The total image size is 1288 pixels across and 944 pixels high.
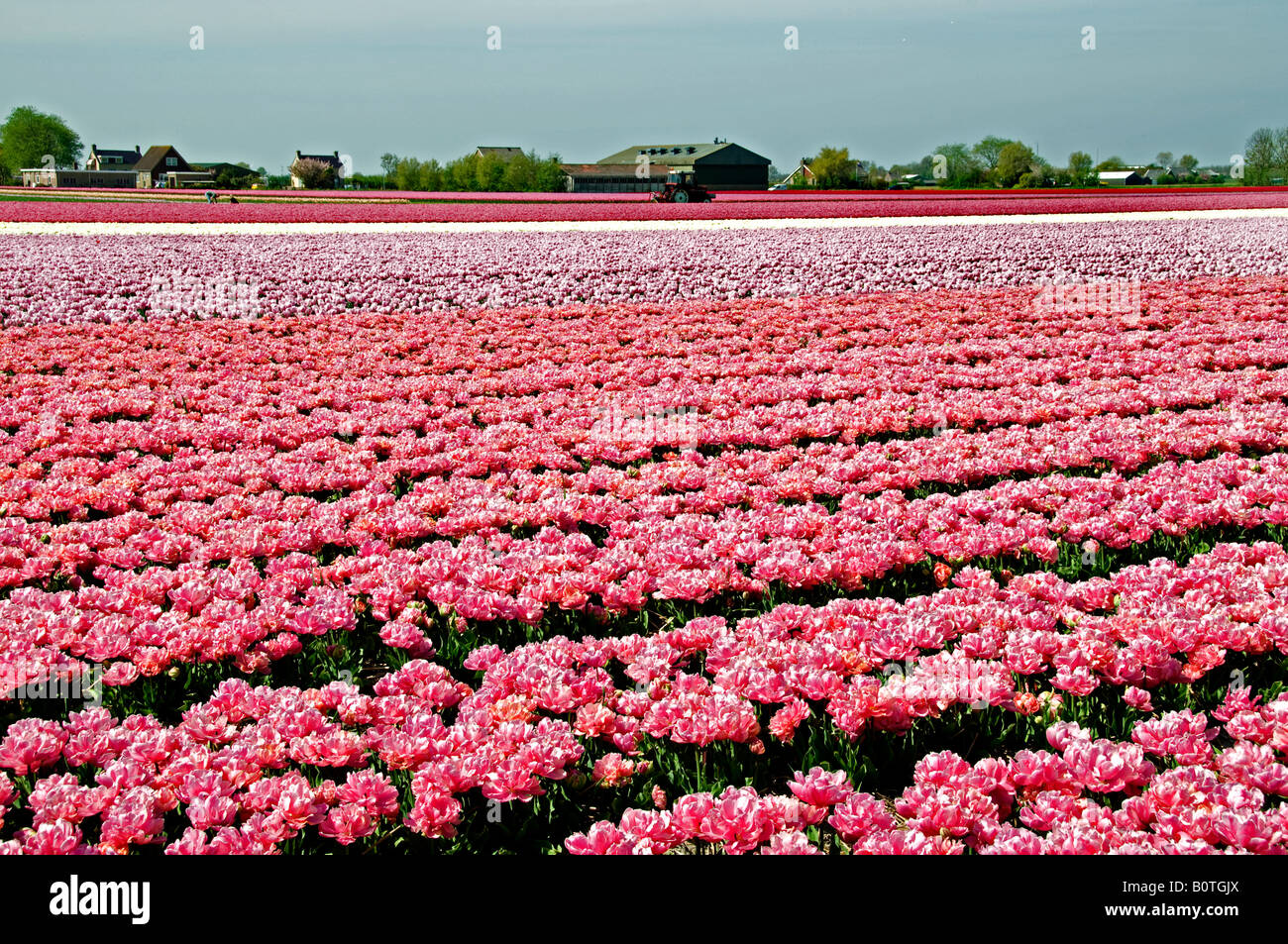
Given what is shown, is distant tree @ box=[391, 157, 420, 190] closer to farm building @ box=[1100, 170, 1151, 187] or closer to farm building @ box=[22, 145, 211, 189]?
farm building @ box=[22, 145, 211, 189]

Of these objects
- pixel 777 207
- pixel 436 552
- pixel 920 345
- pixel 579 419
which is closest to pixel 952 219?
pixel 777 207

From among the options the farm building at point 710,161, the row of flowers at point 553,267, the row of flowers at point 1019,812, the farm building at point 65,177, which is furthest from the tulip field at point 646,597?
the farm building at point 65,177

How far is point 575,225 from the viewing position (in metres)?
37.4

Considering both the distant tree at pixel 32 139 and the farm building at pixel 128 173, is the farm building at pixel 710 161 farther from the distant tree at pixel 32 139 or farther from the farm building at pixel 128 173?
the distant tree at pixel 32 139

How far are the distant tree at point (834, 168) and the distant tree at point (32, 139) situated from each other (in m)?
79.1

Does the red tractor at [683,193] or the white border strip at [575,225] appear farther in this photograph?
the red tractor at [683,193]

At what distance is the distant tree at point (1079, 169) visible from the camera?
81375 mm

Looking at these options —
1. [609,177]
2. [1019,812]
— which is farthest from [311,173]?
[1019,812]

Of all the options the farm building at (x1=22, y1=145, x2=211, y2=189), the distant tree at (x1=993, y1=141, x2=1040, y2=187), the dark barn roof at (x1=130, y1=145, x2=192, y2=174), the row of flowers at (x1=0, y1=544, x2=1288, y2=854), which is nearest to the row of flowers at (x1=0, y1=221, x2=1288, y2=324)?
the row of flowers at (x1=0, y1=544, x2=1288, y2=854)

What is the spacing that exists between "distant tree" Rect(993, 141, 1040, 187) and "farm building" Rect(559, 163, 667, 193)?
1264 inches

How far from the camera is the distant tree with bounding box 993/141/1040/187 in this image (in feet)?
249
